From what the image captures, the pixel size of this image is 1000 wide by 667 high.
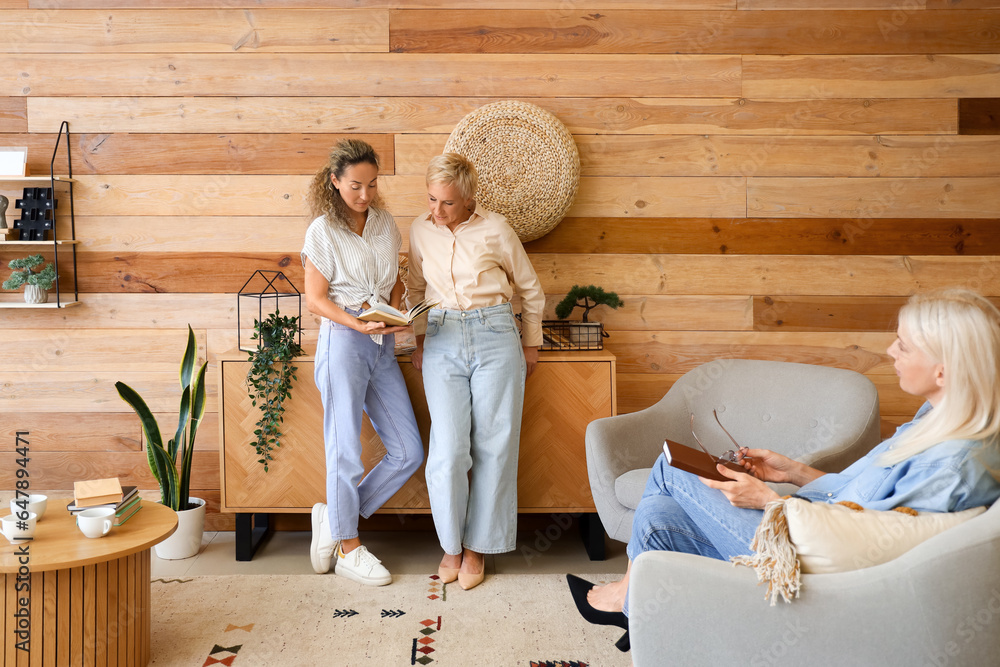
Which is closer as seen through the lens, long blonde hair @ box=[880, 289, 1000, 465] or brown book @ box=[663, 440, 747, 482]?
long blonde hair @ box=[880, 289, 1000, 465]

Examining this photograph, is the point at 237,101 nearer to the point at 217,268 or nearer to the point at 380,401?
the point at 217,268

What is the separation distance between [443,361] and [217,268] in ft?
3.93

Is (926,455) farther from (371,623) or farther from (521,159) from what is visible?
(521,159)

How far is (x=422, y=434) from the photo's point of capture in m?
2.84

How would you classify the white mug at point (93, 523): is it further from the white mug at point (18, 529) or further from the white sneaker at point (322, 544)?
the white sneaker at point (322, 544)

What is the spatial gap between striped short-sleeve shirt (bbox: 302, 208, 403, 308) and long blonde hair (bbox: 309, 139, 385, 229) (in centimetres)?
3

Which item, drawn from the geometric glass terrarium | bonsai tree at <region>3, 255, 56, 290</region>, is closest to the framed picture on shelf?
bonsai tree at <region>3, 255, 56, 290</region>

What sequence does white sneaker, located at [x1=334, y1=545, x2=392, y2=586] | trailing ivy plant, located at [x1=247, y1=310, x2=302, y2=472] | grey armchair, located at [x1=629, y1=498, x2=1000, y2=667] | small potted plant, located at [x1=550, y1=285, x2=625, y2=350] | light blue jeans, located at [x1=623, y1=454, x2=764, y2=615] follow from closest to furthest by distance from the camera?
grey armchair, located at [x1=629, y1=498, x2=1000, y2=667], light blue jeans, located at [x1=623, y1=454, x2=764, y2=615], white sneaker, located at [x1=334, y1=545, x2=392, y2=586], trailing ivy plant, located at [x1=247, y1=310, x2=302, y2=472], small potted plant, located at [x1=550, y1=285, x2=625, y2=350]

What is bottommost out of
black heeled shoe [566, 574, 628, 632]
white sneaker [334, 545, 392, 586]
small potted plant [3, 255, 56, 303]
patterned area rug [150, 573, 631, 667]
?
patterned area rug [150, 573, 631, 667]

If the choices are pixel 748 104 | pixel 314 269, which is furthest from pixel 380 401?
pixel 748 104

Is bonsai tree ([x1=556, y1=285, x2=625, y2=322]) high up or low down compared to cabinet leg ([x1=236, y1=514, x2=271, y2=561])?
up

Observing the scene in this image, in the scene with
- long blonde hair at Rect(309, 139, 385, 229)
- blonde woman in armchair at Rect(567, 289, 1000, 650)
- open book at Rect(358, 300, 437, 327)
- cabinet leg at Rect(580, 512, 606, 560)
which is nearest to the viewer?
blonde woman in armchair at Rect(567, 289, 1000, 650)

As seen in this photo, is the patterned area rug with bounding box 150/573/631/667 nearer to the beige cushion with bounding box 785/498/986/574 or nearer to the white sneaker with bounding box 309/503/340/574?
the white sneaker with bounding box 309/503/340/574

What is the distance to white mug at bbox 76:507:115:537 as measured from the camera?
75.0 inches
